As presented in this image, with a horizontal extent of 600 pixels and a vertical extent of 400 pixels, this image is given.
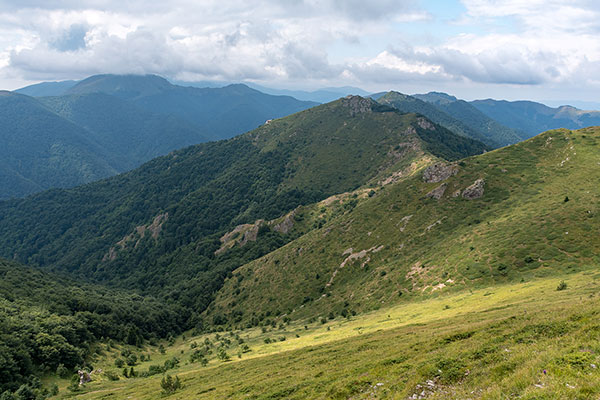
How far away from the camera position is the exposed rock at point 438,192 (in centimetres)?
9850

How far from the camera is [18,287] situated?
98.9 m

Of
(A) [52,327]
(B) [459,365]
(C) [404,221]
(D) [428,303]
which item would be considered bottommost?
(A) [52,327]

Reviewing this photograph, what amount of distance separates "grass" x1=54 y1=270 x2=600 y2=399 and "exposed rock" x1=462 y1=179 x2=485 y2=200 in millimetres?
47740

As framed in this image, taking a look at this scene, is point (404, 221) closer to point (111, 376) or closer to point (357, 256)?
point (357, 256)

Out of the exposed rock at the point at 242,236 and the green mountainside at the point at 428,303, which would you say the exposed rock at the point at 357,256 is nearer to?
the green mountainside at the point at 428,303

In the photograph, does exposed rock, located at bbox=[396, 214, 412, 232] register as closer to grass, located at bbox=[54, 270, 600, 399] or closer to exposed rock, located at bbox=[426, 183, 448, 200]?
exposed rock, located at bbox=[426, 183, 448, 200]

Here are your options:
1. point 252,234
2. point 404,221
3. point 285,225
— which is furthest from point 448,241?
point 252,234

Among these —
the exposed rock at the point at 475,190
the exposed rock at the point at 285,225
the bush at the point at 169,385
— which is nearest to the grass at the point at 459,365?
the bush at the point at 169,385

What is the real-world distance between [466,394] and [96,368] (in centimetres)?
6619

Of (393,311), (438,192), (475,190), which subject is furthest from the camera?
(438,192)

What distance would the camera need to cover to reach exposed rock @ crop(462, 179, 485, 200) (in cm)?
9182

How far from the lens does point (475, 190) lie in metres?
92.6

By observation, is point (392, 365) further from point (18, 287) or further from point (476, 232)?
point (18, 287)

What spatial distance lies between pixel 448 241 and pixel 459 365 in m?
64.5
